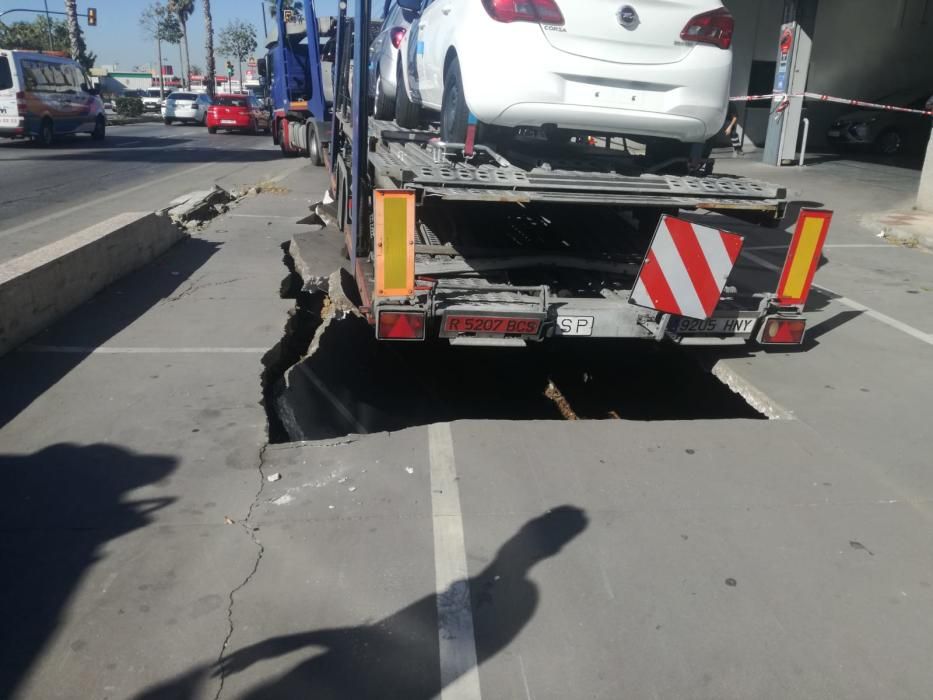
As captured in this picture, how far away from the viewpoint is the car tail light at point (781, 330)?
544cm

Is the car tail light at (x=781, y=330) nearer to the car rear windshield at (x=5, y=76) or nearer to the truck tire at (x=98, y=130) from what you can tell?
the car rear windshield at (x=5, y=76)

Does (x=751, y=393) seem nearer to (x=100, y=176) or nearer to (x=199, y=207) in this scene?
(x=199, y=207)

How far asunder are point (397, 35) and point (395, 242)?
194 inches

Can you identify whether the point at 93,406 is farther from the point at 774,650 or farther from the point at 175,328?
the point at 774,650

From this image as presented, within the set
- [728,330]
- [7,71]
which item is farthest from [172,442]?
[7,71]

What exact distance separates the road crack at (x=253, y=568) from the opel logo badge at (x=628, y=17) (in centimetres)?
363

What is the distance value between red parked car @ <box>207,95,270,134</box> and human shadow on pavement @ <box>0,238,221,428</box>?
76.1ft

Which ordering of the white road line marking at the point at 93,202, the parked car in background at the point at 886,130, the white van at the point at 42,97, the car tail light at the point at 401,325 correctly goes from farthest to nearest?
the white van at the point at 42,97 < the parked car in background at the point at 886,130 < the white road line marking at the point at 93,202 < the car tail light at the point at 401,325

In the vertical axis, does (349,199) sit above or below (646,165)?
below

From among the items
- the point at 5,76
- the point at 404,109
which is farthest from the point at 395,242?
the point at 5,76

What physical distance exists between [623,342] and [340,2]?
4.10 m

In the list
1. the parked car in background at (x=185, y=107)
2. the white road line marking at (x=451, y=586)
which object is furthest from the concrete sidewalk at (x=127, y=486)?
the parked car in background at (x=185, y=107)

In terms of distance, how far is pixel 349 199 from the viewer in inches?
279

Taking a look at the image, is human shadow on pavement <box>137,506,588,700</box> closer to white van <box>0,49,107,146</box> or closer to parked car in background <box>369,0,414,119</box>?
parked car in background <box>369,0,414,119</box>
